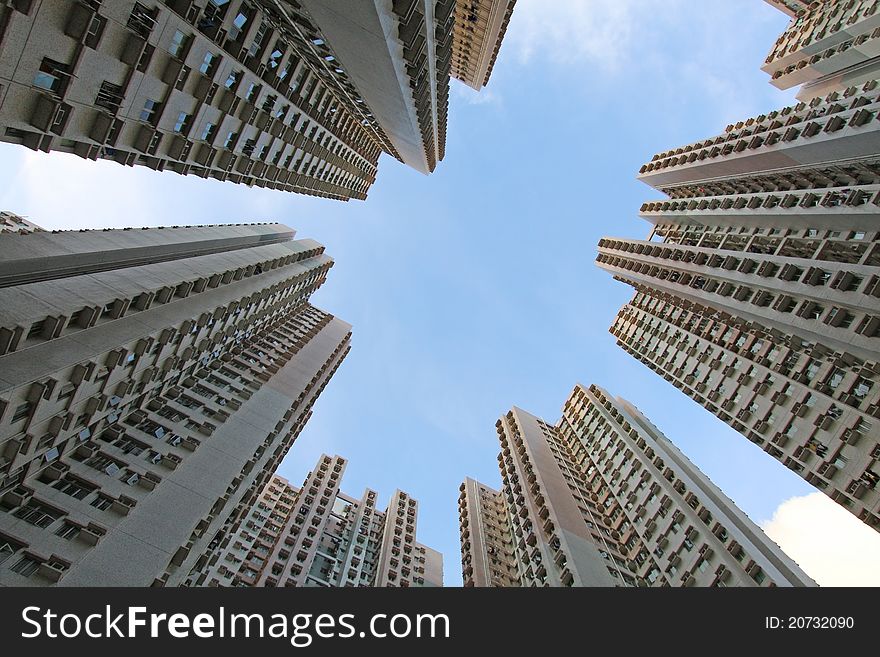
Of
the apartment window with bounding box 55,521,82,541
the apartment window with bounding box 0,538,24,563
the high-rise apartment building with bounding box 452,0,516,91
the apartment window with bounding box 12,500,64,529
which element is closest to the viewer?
the apartment window with bounding box 0,538,24,563

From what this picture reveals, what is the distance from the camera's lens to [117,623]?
12.0 meters

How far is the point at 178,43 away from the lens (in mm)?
21531

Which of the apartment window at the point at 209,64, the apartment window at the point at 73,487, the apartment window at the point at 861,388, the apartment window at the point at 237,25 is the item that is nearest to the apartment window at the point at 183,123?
the apartment window at the point at 209,64

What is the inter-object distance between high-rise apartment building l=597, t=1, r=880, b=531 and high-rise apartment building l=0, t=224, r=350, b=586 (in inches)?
1590

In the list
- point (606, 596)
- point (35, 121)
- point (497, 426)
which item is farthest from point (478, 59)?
point (606, 596)

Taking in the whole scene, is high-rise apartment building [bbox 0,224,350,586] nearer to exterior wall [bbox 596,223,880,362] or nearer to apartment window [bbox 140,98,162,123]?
apartment window [bbox 140,98,162,123]

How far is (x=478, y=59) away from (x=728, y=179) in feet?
142

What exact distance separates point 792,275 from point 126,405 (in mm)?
47733

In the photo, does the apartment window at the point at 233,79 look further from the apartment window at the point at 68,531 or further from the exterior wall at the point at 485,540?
the exterior wall at the point at 485,540

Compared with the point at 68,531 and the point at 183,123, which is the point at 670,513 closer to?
the point at 68,531

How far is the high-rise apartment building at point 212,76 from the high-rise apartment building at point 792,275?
102 feet

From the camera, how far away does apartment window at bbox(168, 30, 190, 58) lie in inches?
829

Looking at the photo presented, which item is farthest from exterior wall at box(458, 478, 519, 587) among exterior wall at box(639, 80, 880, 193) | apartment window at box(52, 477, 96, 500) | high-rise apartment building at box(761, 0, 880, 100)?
high-rise apartment building at box(761, 0, 880, 100)

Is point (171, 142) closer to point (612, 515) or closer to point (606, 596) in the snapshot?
point (606, 596)
